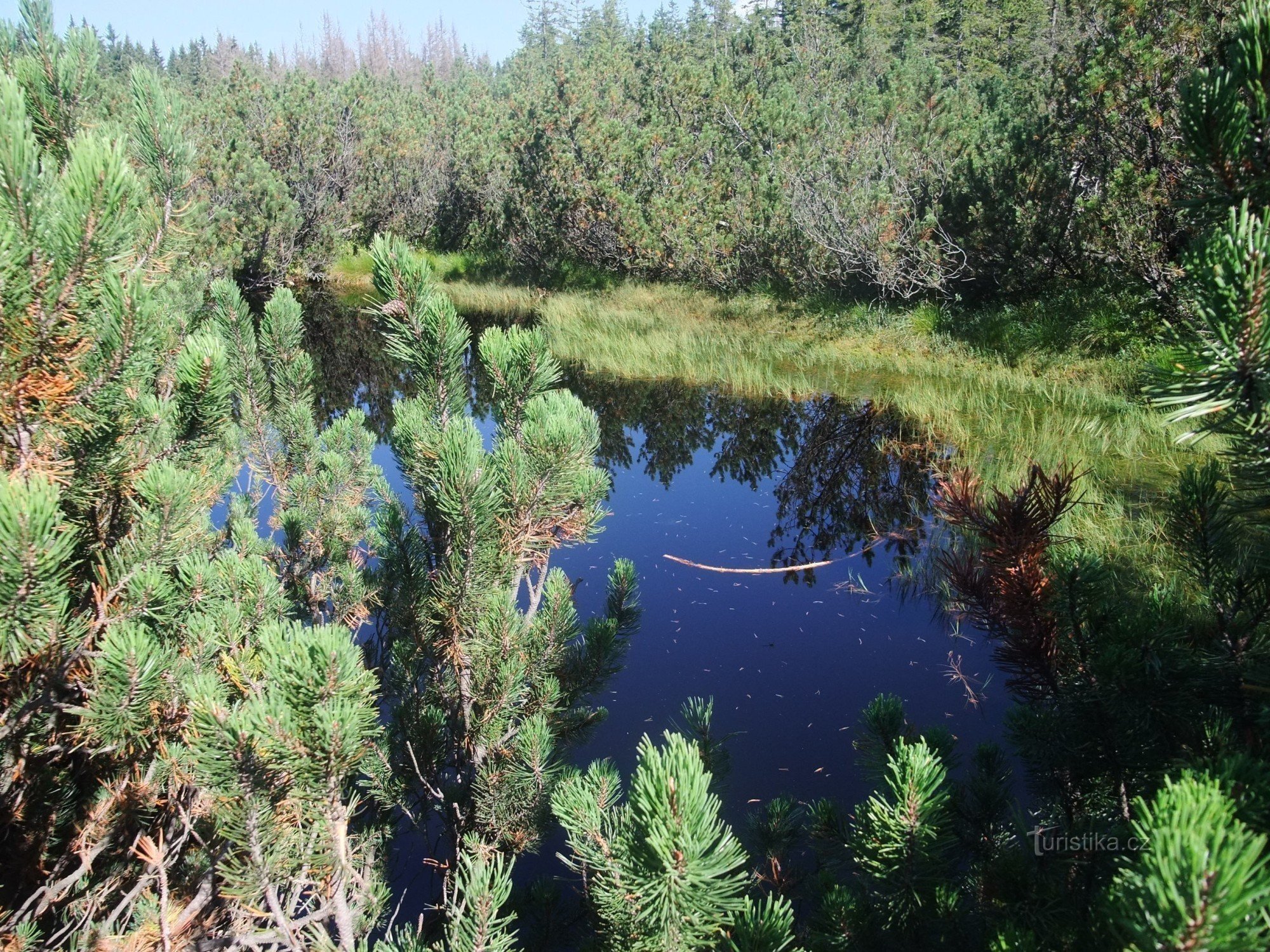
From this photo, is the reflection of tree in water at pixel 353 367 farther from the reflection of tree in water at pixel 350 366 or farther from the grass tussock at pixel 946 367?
the grass tussock at pixel 946 367

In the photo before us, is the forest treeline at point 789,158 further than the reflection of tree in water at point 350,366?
No

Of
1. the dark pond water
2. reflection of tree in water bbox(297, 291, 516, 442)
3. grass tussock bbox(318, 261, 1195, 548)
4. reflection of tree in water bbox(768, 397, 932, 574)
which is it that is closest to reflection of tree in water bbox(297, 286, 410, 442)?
reflection of tree in water bbox(297, 291, 516, 442)

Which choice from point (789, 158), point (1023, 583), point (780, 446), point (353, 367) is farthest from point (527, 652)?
point (789, 158)

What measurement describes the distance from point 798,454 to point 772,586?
7.93ft

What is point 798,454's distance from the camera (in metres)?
7.62

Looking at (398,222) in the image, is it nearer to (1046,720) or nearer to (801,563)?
(801,563)

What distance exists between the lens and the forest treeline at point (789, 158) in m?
7.79

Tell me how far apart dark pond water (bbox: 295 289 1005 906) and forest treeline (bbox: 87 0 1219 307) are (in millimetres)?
2671

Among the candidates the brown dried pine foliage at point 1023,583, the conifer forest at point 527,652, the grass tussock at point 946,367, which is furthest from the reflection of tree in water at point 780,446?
the brown dried pine foliage at point 1023,583

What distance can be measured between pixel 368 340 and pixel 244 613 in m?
12.0

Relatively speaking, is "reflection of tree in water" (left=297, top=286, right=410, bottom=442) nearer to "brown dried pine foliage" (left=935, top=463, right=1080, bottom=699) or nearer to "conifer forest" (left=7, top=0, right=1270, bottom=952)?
"conifer forest" (left=7, top=0, right=1270, bottom=952)

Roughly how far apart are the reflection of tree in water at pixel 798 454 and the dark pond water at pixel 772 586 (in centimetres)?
2

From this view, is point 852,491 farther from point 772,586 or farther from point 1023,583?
point 1023,583

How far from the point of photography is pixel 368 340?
1330 cm
